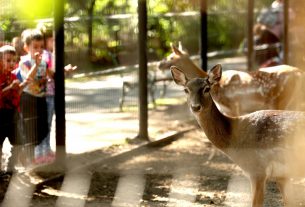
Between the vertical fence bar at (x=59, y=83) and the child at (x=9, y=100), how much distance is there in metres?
0.60

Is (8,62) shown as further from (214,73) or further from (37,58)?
(214,73)

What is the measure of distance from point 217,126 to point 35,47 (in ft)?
7.77

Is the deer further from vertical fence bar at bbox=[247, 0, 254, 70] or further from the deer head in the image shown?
vertical fence bar at bbox=[247, 0, 254, 70]

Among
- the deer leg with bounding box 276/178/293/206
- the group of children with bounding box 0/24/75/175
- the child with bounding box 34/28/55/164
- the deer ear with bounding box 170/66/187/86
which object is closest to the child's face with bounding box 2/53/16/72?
the group of children with bounding box 0/24/75/175

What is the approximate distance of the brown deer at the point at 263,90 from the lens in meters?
9.84

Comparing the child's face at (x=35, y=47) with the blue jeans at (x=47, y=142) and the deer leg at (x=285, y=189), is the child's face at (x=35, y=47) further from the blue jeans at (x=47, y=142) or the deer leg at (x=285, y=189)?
the deer leg at (x=285, y=189)

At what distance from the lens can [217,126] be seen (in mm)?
6422

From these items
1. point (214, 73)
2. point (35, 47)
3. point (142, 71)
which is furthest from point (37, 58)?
point (142, 71)

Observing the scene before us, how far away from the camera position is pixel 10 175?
724 centimetres

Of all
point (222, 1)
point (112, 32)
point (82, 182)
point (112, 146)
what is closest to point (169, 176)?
point (82, 182)

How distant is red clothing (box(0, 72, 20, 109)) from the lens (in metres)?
7.10

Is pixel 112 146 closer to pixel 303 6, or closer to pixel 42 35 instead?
pixel 42 35

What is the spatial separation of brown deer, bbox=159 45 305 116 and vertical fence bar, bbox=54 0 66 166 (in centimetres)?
257

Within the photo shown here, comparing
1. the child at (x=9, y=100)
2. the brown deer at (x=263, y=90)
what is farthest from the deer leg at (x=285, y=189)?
the brown deer at (x=263, y=90)
